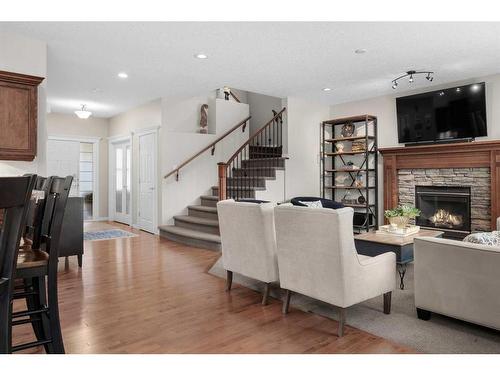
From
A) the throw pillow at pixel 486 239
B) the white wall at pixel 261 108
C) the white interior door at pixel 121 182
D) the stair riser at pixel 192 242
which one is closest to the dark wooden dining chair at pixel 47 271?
the throw pillow at pixel 486 239

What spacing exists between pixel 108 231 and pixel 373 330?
6.04m

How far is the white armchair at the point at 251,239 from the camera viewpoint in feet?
10.1

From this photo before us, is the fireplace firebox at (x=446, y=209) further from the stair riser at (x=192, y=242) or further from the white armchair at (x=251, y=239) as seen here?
the white armchair at (x=251, y=239)

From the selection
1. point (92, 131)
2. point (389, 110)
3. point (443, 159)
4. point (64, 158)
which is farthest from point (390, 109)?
point (64, 158)

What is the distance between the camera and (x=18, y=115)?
148 inches

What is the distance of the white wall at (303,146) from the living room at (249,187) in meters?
0.04

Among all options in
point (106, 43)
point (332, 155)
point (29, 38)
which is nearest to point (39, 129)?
point (29, 38)

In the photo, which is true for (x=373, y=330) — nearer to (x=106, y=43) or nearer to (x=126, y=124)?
(x=106, y=43)

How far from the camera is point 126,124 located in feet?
27.0

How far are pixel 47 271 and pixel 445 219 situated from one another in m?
5.96

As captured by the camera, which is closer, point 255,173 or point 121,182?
point 255,173

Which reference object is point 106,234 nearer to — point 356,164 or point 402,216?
point 356,164

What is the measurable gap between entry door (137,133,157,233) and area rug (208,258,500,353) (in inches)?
177
